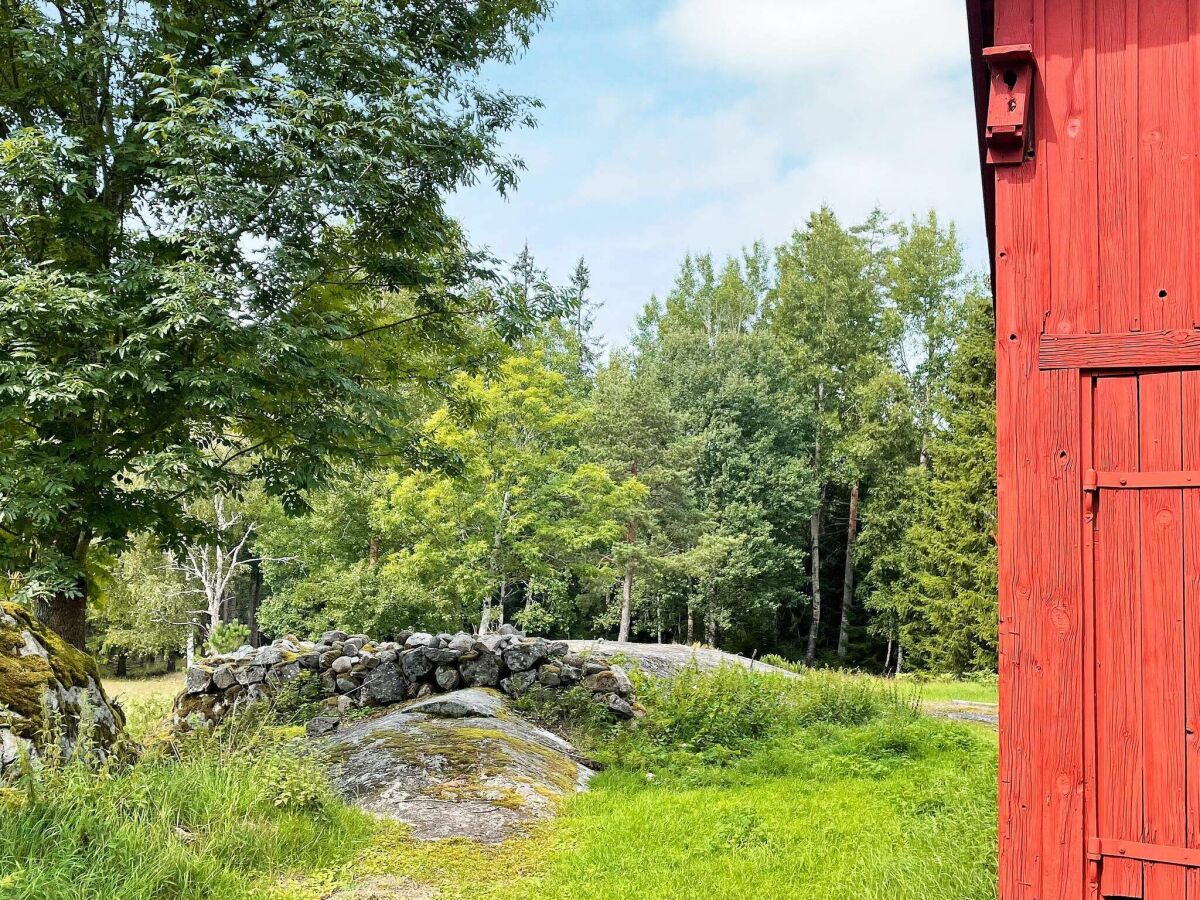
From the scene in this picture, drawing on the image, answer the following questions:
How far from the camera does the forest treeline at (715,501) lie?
19281mm

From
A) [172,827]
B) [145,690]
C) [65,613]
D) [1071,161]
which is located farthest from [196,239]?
[145,690]

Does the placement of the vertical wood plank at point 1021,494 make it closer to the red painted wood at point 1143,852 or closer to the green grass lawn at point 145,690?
the red painted wood at point 1143,852

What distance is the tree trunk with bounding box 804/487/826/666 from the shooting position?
92.9ft

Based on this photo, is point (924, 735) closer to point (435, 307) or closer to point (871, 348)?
point (435, 307)

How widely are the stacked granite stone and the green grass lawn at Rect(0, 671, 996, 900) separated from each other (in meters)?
2.42

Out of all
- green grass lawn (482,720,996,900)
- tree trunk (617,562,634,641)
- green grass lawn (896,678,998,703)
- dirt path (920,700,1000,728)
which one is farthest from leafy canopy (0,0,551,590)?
→ tree trunk (617,562,634,641)

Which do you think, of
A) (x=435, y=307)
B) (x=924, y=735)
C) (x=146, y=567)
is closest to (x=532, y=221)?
(x=146, y=567)

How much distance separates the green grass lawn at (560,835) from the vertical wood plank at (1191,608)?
5.13ft

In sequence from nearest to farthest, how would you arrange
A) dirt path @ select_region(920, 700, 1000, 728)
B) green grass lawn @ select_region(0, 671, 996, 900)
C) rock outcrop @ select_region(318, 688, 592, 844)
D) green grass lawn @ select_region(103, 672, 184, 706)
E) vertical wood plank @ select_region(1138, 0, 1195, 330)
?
vertical wood plank @ select_region(1138, 0, 1195, 330) → green grass lawn @ select_region(0, 671, 996, 900) → rock outcrop @ select_region(318, 688, 592, 844) → dirt path @ select_region(920, 700, 1000, 728) → green grass lawn @ select_region(103, 672, 184, 706)

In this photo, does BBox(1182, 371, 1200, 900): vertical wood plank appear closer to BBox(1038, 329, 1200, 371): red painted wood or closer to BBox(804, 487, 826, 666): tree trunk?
BBox(1038, 329, 1200, 371): red painted wood

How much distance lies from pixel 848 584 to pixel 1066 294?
26.7 m

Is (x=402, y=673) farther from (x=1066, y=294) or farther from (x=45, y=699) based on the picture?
(x=1066, y=294)

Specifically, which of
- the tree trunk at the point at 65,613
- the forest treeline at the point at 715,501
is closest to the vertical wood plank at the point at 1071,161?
the tree trunk at the point at 65,613

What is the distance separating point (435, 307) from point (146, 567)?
22813 millimetres
